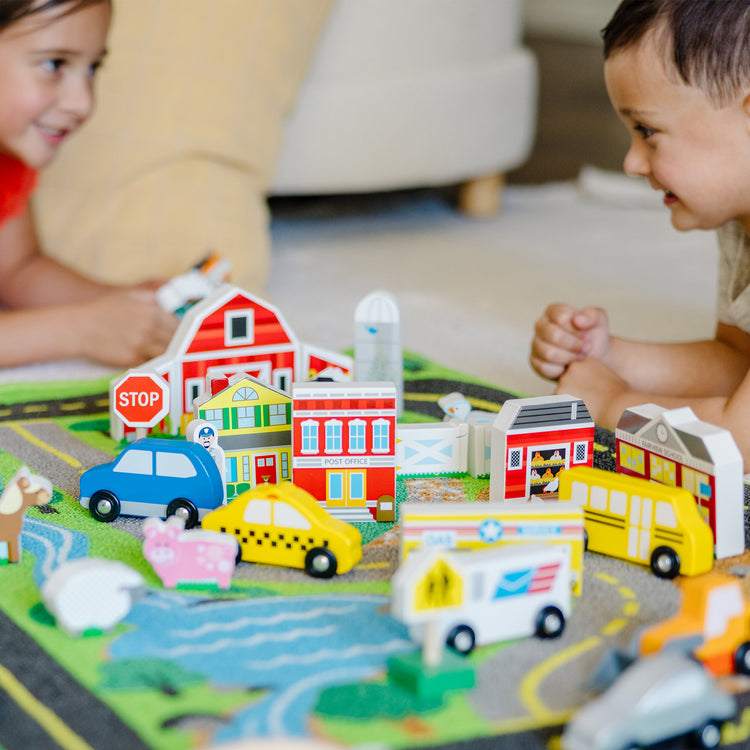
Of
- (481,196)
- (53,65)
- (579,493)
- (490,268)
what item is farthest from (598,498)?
(481,196)

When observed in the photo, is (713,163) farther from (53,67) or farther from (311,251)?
(311,251)

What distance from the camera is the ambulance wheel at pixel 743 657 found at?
53 centimetres

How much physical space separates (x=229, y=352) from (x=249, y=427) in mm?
127

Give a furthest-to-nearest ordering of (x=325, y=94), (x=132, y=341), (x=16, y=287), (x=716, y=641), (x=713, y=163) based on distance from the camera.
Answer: (x=325, y=94), (x=16, y=287), (x=132, y=341), (x=713, y=163), (x=716, y=641)

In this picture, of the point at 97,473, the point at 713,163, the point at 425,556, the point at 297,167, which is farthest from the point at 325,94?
the point at 425,556

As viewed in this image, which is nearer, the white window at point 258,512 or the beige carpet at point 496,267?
the white window at point 258,512

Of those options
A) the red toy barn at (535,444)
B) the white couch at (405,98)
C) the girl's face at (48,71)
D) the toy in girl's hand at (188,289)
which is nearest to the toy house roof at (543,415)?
the red toy barn at (535,444)

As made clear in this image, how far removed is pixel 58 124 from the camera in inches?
44.4

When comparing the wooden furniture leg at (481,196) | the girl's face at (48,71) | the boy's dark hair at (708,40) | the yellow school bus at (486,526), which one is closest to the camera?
the yellow school bus at (486,526)

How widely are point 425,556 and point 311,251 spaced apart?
109cm

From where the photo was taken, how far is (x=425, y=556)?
0.53 meters

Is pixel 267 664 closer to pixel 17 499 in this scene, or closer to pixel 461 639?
pixel 461 639

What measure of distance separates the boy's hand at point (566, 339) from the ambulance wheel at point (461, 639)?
442 mm

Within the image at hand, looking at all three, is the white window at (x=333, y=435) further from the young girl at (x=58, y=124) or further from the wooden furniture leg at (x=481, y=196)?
the wooden furniture leg at (x=481, y=196)
